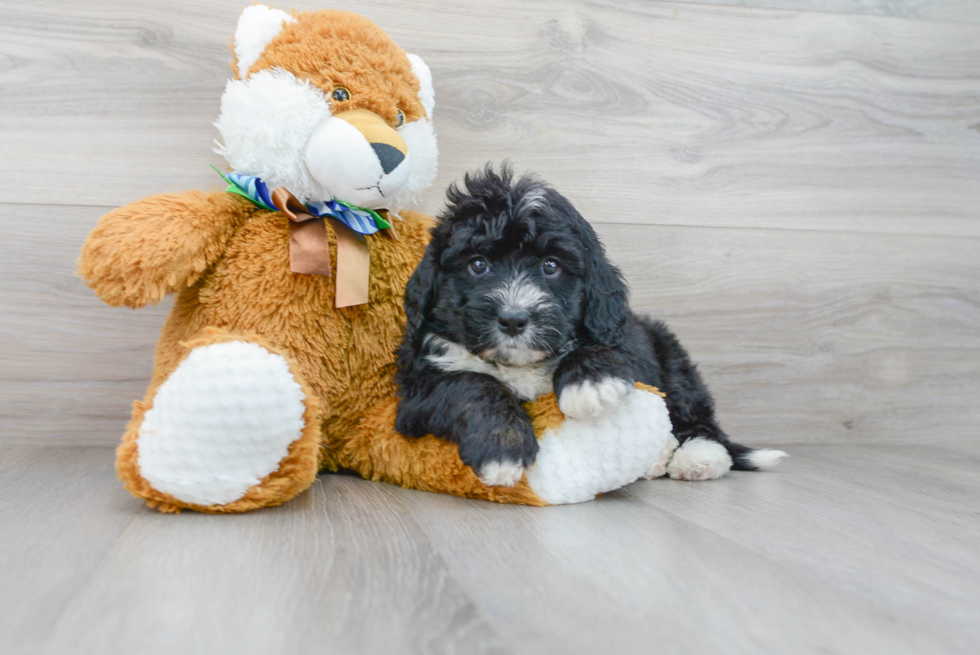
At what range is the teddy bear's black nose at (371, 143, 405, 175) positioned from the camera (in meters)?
1.35

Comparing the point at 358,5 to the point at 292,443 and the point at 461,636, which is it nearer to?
the point at 292,443

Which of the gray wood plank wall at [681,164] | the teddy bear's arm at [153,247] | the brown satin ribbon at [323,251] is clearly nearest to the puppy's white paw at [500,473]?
the brown satin ribbon at [323,251]

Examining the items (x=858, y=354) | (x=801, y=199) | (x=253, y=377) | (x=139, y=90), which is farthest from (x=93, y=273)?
(x=858, y=354)

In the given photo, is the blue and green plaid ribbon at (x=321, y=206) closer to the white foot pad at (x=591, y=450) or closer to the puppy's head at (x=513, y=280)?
the puppy's head at (x=513, y=280)

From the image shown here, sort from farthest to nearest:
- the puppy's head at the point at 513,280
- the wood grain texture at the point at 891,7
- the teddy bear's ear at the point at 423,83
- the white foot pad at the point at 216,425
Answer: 1. the wood grain texture at the point at 891,7
2. the teddy bear's ear at the point at 423,83
3. the puppy's head at the point at 513,280
4. the white foot pad at the point at 216,425

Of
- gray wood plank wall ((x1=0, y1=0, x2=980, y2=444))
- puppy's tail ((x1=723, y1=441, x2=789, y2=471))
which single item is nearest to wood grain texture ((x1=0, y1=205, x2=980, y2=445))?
gray wood plank wall ((x1=0, y1=0, x2=980, y2=444))

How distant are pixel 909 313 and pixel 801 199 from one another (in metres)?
0.51

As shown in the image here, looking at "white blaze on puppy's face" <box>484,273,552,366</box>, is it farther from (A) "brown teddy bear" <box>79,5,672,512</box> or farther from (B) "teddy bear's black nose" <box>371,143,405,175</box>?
(B) "teddy bear's black nose" <box>371,143,405,175</box>

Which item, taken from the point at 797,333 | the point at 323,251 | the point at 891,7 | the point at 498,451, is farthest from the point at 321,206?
the point at 891,7

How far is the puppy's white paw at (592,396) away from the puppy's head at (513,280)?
0.29 ft

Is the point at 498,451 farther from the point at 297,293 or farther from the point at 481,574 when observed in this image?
the point at 297,293

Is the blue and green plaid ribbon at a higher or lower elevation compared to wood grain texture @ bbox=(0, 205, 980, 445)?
higher

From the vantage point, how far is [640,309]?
2039 millimetres

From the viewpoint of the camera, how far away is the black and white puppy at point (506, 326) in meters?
1.22
